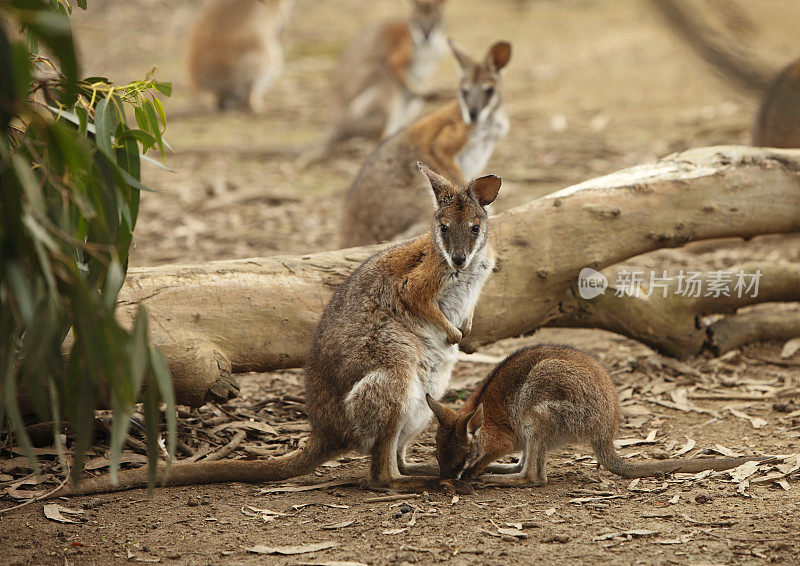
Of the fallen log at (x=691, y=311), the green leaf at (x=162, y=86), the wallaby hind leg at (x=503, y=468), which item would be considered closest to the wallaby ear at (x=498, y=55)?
the fallen log at (x=691, y=311)

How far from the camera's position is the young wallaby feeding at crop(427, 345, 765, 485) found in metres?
3.90

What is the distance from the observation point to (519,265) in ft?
16.1

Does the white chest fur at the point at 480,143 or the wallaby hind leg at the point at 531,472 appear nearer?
the wallaby hind leg at the point at 531,472

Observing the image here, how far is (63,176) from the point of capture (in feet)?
8.64

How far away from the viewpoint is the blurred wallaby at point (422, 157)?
21.7 ft

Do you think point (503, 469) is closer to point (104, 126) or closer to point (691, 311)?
point (691, 311)

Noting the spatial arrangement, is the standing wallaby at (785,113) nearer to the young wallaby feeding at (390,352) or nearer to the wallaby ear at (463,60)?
the wallaby ear at (463,60)

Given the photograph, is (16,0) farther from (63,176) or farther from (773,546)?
(773,546)

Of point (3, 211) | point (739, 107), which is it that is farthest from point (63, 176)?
point (739, 107)

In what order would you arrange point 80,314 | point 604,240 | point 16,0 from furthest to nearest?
point 604,240, point 80,314, point 16,0

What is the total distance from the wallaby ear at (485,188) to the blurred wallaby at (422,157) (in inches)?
91.9

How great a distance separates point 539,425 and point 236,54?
9.10 metres

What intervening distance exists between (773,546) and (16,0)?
2.94 m

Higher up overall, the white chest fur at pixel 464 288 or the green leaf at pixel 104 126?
the green leaf at pixel 104 126
